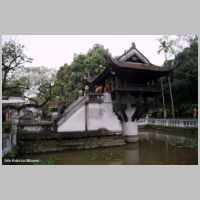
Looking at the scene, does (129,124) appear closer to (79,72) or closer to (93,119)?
(93,119)

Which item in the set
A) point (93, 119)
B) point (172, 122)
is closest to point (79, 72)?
point (172, 122)

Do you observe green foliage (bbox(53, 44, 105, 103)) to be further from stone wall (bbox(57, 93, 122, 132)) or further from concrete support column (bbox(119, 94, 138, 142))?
stone wall (bbox(57, 93, 122, 132))

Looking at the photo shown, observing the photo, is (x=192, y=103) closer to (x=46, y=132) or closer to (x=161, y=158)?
(x=161, y=158)

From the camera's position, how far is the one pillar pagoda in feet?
41.9

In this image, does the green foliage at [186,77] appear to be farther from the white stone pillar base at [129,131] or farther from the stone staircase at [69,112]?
the stone staircase at [69,112]

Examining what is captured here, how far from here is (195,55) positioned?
17594 mm

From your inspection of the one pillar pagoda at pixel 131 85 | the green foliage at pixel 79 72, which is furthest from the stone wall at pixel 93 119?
the green foliage at pixel 79 72

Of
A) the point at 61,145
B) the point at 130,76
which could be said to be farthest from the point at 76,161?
the point at 130,76

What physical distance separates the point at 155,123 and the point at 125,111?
33.5 feet

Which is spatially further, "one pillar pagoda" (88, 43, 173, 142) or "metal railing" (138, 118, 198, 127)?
"metal railing" (138, 118, 198, 127)

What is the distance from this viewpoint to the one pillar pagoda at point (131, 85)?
1277 centimetres

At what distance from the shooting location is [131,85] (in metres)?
13.3

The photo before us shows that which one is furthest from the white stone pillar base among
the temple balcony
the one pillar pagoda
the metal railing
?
the metal railing

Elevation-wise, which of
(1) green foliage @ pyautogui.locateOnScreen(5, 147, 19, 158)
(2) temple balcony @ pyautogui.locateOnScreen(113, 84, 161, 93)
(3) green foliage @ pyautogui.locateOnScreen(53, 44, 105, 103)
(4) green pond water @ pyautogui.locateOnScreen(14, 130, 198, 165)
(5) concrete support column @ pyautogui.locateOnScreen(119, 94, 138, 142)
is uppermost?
(3) green foliage @ pyautogui.locateOnScreen(53, 44, 105, 103)
